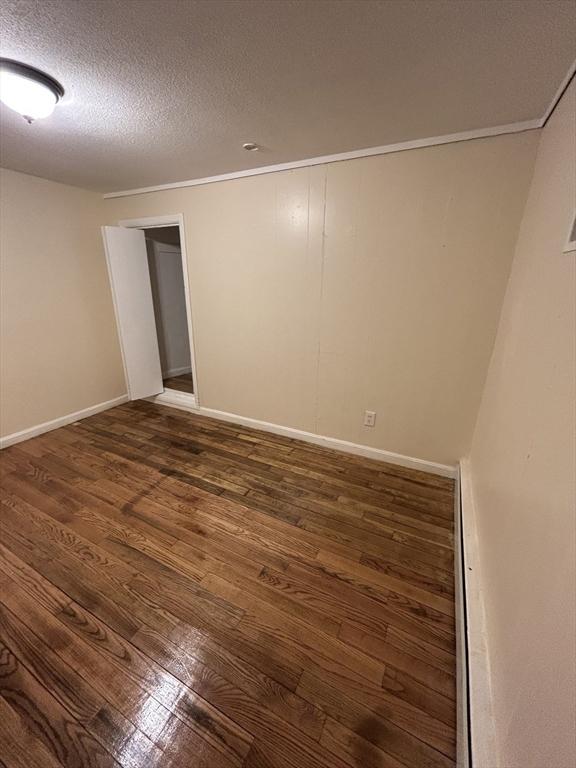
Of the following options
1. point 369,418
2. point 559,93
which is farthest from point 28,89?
point 369,418

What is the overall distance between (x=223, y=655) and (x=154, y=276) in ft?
14.1

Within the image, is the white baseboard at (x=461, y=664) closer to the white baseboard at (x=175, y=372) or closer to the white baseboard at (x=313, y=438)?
the white baseboard at (x=313, y=438)

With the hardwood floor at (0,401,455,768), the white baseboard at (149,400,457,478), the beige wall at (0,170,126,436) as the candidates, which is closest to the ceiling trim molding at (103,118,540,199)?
the beige wall at (0,170,126,436)

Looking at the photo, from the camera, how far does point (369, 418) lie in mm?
2385

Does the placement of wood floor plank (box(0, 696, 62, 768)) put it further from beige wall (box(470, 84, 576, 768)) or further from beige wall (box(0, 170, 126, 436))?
beige wall (box(0, 170, 126, 436))

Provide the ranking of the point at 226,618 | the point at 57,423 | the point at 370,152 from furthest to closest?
the point at 57,423
the point at 370,152
the point at 226,618

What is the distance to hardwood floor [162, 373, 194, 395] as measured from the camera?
4.07 meters

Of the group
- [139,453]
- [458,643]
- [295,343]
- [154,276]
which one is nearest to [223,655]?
[458,643]

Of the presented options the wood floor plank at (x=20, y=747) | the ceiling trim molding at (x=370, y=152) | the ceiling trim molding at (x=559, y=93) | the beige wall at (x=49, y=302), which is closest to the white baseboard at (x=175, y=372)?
the beige wall at (x=49, y=302)

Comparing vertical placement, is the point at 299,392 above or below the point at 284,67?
below

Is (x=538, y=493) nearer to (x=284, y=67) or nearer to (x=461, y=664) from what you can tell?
(x=461, y=664)

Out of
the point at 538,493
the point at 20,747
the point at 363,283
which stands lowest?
the point at 20,747

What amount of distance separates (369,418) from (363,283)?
1.06 m

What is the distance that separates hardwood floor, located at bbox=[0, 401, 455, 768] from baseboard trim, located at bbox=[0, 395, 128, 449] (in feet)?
1.55
